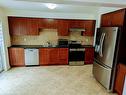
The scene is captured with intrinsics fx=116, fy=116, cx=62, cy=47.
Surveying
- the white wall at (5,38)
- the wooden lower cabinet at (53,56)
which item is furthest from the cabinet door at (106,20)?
the white wall at (5,38)

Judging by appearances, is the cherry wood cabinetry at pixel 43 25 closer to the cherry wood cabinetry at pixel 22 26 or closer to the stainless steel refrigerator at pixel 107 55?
the cherry wood cabinetry at pixel 22 26

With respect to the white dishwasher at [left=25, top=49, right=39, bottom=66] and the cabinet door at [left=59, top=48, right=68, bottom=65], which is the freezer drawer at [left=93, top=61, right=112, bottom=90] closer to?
the cabinet door at [left=59, top=48, right=68, bottom=65]

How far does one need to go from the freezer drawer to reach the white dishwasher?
2.51 metres

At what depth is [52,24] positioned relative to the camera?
5086 millimetres

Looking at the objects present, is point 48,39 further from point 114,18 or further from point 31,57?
point 114,18

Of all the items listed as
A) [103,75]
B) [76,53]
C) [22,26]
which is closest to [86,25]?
[76,53]

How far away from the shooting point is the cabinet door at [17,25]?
15.8 ft

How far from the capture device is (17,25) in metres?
4.88

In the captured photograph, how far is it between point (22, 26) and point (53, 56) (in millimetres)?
1828

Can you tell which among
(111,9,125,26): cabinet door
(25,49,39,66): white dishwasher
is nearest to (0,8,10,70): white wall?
(25,49,39,66): white dishwasher

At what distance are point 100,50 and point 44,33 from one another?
2895 millimetres

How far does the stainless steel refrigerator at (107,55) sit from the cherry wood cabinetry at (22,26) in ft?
9.18

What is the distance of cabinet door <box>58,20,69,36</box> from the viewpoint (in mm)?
5145

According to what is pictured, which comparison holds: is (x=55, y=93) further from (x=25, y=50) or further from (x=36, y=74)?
(x=25, y=50)
